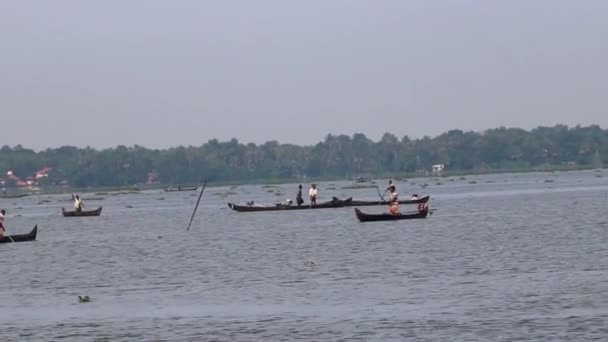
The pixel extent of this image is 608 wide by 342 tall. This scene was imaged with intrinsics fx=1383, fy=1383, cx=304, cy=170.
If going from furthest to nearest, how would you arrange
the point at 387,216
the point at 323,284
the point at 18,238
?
the point at 387,216 < the point at 18,238 < the point at 323,284

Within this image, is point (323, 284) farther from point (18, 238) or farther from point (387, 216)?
point (387, 216)

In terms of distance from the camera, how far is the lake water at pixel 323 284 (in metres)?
25.6

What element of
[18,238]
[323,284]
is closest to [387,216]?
[18,238]

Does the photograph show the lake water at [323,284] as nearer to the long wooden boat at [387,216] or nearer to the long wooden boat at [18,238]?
the long wooden boat at [18,238]

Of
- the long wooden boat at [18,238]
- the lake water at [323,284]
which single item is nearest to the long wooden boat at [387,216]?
the lake water at [323,284]

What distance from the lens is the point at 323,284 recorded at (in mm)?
33469

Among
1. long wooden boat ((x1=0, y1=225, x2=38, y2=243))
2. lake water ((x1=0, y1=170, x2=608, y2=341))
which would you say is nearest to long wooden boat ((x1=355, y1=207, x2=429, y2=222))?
lake water ((x1=0, y1=170, x2=608, y2=341))

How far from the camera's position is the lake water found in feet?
84.1

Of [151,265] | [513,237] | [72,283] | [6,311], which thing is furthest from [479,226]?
[6,311]

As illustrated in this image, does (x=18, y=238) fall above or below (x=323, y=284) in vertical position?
above

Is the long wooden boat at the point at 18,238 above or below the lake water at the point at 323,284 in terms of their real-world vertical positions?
above

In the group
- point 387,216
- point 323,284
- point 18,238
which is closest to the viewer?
point 323,284

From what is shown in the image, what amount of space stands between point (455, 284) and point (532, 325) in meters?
7.44

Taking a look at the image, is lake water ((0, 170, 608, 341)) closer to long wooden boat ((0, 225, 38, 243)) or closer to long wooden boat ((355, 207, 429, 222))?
long wooden boat ((0, 225, 38, 243))
